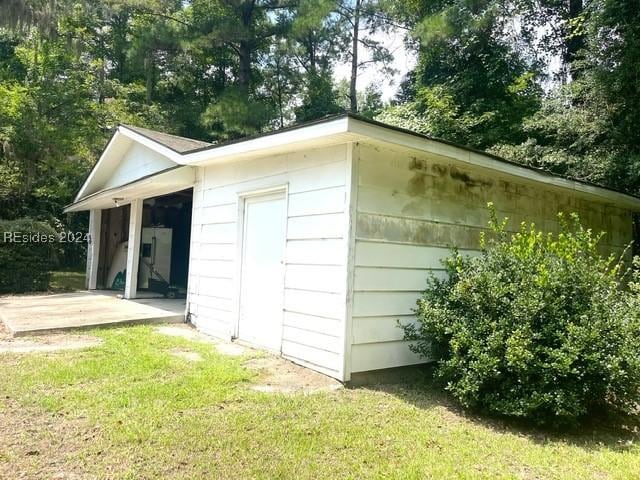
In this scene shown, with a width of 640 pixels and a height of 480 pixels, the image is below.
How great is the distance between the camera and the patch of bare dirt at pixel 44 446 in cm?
265

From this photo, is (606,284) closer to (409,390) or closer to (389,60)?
(409,390)

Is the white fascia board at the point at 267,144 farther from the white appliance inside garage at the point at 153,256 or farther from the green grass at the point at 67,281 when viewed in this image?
the green grass at the point at 67,281

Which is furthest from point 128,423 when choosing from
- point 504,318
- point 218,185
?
point 218,185

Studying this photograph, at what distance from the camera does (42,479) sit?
2.56m

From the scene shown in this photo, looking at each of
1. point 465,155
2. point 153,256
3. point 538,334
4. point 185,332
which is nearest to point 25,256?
point 153,256

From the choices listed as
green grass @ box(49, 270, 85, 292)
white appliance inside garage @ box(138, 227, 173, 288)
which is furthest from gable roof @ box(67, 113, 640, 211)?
green grass @ box(49, 270, 85, 292)

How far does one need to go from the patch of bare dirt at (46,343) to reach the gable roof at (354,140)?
287cm

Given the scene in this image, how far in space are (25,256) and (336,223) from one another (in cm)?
1035

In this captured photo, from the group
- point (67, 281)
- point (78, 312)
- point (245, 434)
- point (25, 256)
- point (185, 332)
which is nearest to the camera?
point (245, 434)

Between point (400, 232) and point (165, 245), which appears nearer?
point (400, 232)

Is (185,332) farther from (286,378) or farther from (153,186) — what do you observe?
(153,186)

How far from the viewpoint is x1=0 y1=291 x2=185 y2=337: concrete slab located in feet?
21.5

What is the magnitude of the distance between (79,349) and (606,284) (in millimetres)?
5697

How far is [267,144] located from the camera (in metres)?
5.18
